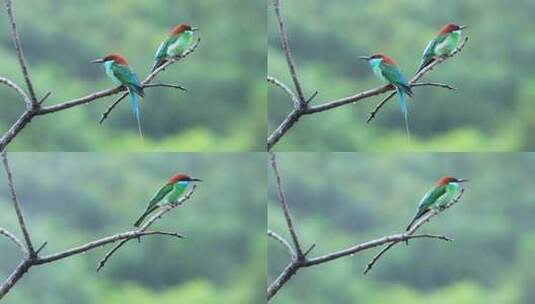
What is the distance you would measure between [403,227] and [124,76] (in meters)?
1.04

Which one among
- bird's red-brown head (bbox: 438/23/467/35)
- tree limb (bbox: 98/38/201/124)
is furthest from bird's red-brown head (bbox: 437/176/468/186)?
tree limb (bbox: 98/38/201/124)

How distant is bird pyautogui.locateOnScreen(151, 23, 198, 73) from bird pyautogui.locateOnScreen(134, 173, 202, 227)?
0.37m

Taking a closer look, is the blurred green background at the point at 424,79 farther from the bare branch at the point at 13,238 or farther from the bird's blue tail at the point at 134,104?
the bare branch at the point at 13,238

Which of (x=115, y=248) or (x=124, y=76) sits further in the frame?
(x=115, y=248)

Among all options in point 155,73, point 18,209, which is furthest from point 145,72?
point 18,209

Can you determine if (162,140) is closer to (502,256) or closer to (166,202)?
(166,202)

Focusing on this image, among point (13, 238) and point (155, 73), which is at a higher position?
point (155, 73)

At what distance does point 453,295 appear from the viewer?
151 inches

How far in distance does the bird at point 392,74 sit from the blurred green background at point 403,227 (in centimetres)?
17

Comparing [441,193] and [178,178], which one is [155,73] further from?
[441,193]

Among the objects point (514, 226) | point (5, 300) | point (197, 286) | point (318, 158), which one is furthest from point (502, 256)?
point (5, 300)

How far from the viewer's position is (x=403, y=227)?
3.83 metres

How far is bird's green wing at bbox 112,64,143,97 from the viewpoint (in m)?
3.73

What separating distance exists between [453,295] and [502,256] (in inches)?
8.3
